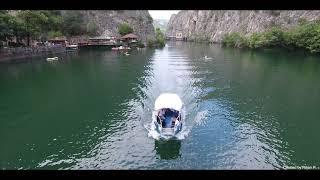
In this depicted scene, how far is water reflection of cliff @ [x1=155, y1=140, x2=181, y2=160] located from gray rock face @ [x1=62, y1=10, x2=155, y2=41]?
142688 millimetres

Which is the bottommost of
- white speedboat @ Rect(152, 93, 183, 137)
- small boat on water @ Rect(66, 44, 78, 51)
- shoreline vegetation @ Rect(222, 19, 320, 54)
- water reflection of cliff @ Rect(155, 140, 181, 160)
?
water reflection of cliff @ Rect(155, 140, 181, 160)

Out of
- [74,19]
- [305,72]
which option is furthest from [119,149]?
[74,19]

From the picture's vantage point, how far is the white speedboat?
117 ft

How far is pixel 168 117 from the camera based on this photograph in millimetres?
38906

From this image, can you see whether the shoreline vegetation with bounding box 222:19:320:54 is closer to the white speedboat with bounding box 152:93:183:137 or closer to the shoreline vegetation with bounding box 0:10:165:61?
the shoreline vegetation with bounding box 0:10:165:61

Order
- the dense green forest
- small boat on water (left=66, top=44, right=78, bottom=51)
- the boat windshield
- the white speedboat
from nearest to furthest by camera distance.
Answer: the white speedboat < the boat windshield < the dense green forest < small boat on water (left=66, top=44, right=78, bottom=51)

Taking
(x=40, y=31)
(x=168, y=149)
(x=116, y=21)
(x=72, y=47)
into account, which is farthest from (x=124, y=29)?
(x=168, y=149)

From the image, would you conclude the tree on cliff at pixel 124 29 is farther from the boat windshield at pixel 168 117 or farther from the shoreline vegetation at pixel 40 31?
the boat windshield at pixel 168 117

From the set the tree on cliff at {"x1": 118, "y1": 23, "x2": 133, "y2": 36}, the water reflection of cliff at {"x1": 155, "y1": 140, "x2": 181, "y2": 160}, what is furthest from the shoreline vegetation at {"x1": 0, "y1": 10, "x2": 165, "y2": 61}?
the water reflection of cliff at {"x1": 155, "y1": 140, "x2": 181, "y2": 160}

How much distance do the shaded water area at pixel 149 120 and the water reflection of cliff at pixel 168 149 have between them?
10 centimetres

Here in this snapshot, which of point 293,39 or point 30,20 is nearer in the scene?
point 30,20

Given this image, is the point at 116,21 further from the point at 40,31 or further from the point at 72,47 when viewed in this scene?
the point at 40,31

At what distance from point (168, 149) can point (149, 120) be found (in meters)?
10.3
